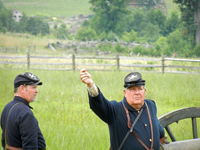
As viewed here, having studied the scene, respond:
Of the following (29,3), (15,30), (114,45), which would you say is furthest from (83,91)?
(29,3)

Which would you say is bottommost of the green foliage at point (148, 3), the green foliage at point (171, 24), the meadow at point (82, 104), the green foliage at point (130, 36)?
the meadow at point (82, 104)

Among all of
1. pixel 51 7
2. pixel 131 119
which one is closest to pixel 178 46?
pixel 131 119

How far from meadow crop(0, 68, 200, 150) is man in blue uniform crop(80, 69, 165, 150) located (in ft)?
6.85

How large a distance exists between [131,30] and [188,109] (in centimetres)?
3771

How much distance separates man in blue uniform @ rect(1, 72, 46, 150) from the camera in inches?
120

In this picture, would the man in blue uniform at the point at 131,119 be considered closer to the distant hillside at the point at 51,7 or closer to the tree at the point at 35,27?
the tree at the point at 35,27

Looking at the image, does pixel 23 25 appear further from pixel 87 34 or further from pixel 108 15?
pixel 108 15

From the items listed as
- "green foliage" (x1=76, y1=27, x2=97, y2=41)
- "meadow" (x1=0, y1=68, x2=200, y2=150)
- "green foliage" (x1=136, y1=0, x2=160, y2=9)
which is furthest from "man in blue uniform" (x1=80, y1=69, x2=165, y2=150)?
"green foliage" (x1=136, y1=0, x2=160, y2=9)

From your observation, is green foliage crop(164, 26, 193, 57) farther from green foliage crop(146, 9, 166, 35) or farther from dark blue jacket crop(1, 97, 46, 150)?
dark blue jacket crop(1, 97, 46, 150)

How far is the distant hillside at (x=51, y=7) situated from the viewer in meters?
54.8

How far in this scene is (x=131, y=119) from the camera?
3146 millimetres

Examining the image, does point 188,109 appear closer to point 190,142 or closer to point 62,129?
point 190,142

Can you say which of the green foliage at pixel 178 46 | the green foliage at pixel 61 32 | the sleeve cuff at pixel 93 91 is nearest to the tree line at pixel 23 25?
the green foliage at pixel 61 32

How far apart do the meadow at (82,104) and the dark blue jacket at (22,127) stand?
79.6 inches
